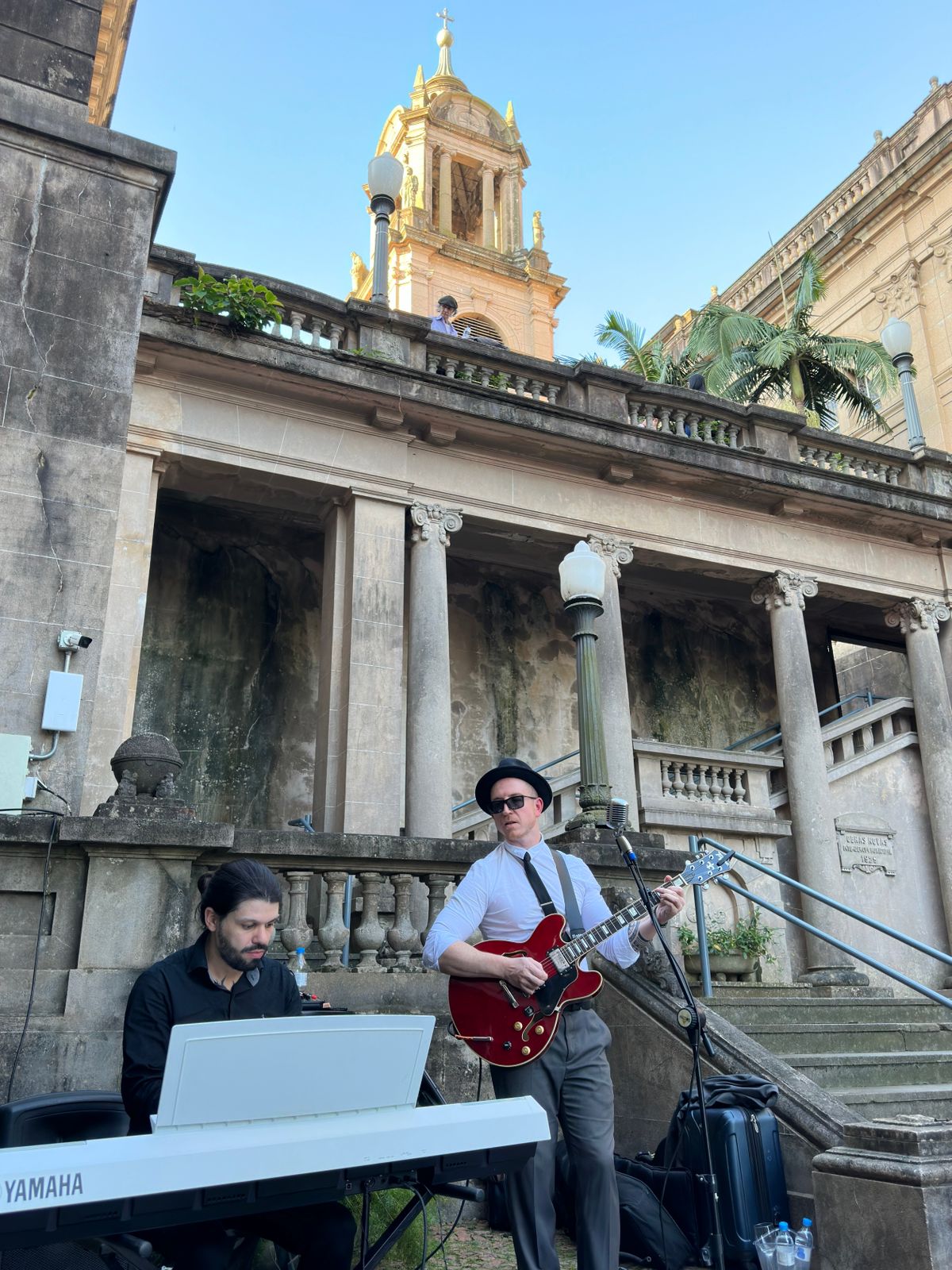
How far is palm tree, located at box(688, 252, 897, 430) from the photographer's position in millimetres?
18750

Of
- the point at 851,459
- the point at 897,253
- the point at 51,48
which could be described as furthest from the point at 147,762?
the point at 897,253

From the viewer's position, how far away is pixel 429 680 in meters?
11.6

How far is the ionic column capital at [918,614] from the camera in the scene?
15656 mm

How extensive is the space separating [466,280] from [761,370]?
1962 cm

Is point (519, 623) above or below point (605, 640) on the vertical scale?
above

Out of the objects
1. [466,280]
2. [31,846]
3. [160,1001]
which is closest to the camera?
[160,1001]

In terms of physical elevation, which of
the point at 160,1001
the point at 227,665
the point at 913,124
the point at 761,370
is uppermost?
the point at 913,124

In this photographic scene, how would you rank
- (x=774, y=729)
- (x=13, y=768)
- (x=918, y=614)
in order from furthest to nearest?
(x=774, y=729) < (x=918, y=614) < (x=13, y=768)

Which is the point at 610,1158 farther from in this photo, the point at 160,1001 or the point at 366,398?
the point at 366,398

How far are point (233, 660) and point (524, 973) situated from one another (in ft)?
33.4

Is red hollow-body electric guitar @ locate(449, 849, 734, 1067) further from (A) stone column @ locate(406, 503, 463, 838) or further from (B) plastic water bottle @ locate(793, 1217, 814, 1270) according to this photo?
(A) stone column @ locate(406, 503, 463, 838)

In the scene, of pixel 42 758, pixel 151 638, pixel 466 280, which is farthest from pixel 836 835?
pixel 466 280

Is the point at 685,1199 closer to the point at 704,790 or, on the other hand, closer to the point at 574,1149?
the point at 574,1149

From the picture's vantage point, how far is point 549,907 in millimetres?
4219
